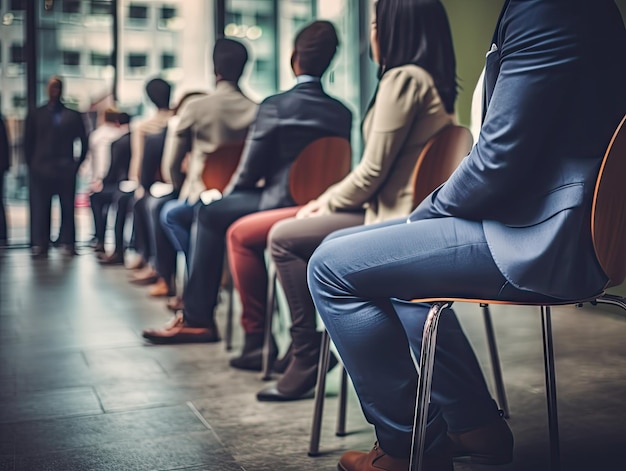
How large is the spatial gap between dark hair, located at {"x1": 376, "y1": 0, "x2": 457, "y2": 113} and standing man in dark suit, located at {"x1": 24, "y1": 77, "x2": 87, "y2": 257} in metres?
5.51

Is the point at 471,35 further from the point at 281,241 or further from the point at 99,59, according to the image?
the point at 99,59

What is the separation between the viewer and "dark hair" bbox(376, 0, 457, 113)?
7.08ft

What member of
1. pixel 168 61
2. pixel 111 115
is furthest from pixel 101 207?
pixel 168 61

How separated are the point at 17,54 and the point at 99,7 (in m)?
0.93

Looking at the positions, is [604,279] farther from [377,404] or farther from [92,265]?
[92,265]

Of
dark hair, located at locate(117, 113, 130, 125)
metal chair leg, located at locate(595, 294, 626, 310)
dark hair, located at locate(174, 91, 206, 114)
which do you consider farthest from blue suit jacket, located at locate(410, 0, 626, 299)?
dark hair, located at locate(117, 113, 130, 125)

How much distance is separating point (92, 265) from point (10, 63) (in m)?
2.48

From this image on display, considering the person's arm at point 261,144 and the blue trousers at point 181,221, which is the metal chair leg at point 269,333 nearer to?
the person's arm at point 261,144

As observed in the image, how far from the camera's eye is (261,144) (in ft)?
9.93

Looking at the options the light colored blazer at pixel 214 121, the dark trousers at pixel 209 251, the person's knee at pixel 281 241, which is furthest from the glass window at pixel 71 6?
the person's knee at pixel 281 241

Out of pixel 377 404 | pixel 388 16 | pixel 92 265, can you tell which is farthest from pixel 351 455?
pixel 92 265

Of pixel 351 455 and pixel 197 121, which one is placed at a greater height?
pixel 197 121

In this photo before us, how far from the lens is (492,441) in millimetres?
1962

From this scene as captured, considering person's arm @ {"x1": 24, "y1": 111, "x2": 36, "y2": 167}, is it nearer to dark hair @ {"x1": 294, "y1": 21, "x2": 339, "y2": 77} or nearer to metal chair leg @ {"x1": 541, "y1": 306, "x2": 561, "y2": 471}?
dark hair @ {"x1": 294, "y1": 21, "x2": 339, "y2": 77}
